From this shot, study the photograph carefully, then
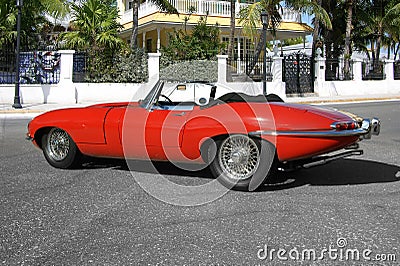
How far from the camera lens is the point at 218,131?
15.9 feet

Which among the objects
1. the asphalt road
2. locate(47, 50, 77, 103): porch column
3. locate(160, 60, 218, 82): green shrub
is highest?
locate(47, 50, 77, 103): porch column

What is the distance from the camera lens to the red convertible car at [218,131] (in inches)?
184

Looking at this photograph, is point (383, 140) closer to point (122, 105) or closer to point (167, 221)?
point (122, 105)

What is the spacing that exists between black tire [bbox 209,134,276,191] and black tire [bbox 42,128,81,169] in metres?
1.86

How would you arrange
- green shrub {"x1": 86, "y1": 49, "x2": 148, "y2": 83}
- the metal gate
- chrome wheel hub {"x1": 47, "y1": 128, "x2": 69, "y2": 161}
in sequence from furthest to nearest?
the metal gate < green shrub {"x1": 86, "y1": 49, "x2": 148, "y2": 83} < chrome wheel hub {"x1": 47, "y1": 128, "x2": 69, "y2": 161}

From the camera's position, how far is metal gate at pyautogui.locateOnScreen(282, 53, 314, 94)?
83.9ft

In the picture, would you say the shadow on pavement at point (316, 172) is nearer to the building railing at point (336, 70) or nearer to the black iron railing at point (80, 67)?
the black iron railing at point (80, 67)

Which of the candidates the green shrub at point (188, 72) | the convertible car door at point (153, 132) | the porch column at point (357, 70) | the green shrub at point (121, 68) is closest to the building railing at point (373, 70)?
the porch column at point (357, 70)

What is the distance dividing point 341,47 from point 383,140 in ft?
104

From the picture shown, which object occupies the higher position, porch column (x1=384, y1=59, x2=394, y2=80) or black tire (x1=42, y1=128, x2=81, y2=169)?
porch column (x1=384, y1=59, x2=394, y2=80)

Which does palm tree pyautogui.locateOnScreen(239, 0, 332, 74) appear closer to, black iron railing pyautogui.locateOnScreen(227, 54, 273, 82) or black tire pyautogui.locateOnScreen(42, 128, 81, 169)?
black iron railing pyautogui.locateOnScreen(227, 54, 273, 82)

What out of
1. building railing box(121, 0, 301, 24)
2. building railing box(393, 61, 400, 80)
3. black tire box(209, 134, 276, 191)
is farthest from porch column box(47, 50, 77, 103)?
building railing box(393, 61, 400, 80)

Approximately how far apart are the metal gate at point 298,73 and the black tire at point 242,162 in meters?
21.0
